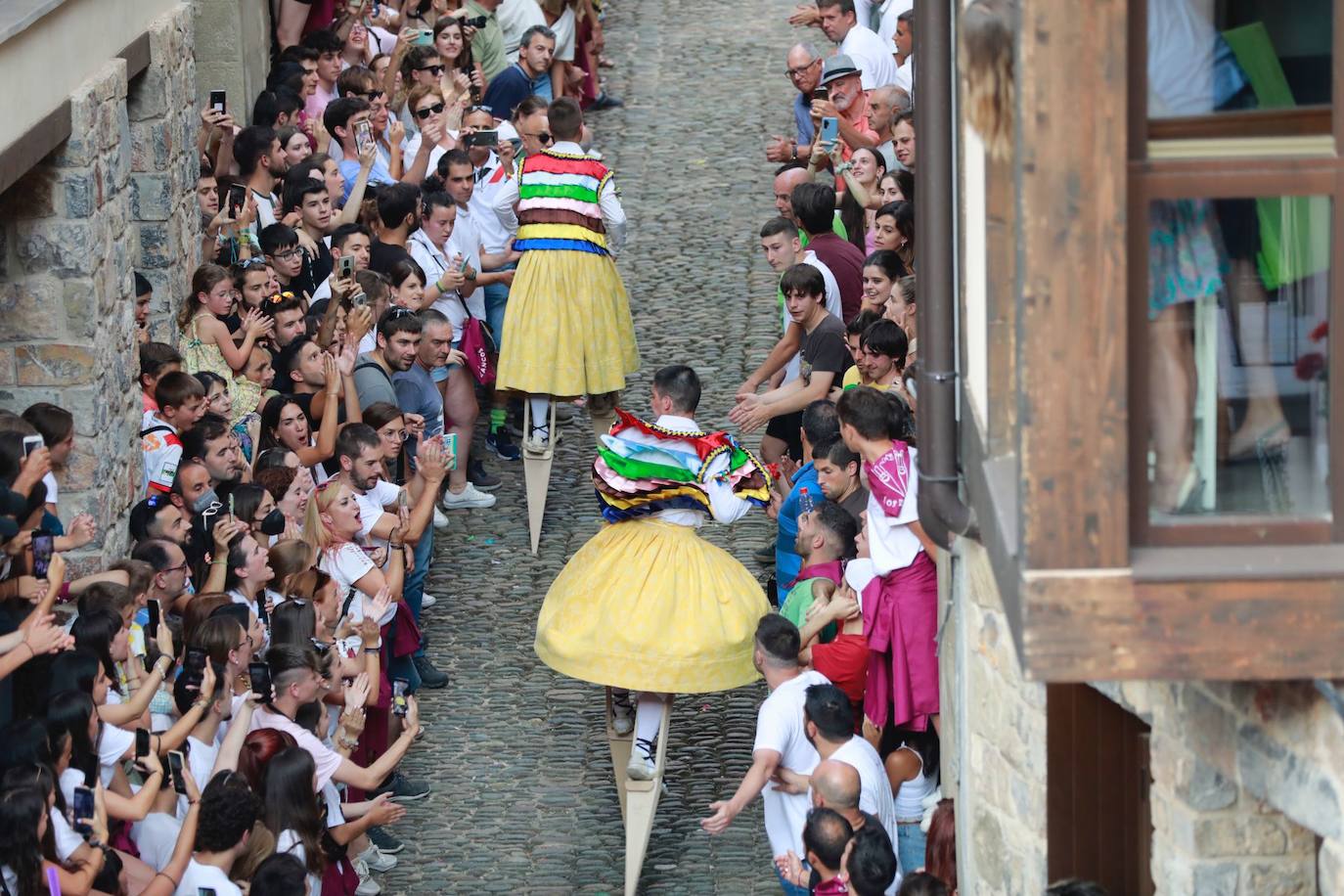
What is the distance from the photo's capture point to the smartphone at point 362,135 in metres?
12.3

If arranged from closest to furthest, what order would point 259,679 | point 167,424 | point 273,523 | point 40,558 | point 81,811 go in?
1. point 81,811
2. point 40,558
3. point 259,679
4. point 273,523
5. point 167,424

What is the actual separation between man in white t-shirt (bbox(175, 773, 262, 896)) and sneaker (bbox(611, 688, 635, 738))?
2384 millimetres

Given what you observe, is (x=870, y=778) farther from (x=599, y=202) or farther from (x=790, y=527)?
(x=599, y=202)

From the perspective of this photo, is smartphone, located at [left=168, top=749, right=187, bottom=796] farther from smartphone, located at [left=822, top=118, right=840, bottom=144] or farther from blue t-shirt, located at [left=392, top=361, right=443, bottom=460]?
smartphone, located at [left=822, top=118, right=840, bottom=144]

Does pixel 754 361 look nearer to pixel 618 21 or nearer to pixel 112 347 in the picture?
pixel 112 347

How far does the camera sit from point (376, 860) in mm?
8453

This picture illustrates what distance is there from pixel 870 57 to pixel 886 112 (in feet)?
5.75

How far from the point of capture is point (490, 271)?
1178 centimetres

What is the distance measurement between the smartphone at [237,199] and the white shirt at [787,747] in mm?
4940

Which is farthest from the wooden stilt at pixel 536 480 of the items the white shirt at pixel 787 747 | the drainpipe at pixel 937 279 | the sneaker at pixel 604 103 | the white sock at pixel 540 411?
the sneaker at pixel 604 103

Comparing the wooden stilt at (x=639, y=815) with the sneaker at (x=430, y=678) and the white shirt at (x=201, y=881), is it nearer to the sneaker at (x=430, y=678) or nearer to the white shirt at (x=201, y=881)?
the sneaker at (x=430, y=678)

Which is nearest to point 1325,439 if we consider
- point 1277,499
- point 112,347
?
point 1277,499

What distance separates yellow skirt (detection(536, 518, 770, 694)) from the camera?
8.17m

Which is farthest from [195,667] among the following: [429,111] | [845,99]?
[845,99]
